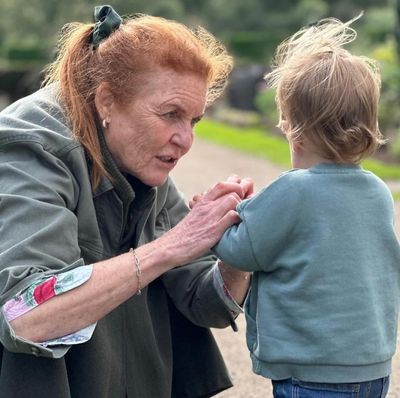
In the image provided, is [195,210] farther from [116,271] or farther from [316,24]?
[316,24]

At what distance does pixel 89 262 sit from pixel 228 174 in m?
8.45

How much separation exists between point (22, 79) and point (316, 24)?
2304 centimetres

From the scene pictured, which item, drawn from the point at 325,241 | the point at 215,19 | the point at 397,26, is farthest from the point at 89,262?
the point at 215,19

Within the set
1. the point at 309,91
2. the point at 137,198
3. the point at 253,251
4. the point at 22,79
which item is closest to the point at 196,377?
the point at 137,198

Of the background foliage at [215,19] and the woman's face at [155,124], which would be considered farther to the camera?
the background foliage at [215,19]

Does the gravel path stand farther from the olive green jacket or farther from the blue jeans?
the blue jeans

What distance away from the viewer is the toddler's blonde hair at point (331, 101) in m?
2.44

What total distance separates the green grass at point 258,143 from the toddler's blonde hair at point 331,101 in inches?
267

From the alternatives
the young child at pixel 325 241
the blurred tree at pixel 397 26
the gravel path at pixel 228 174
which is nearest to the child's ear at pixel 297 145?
the young child at pixel 325 241

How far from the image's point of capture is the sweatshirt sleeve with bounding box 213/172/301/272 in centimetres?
248

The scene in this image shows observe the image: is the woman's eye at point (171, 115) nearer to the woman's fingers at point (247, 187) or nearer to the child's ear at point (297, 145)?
the woman's fingers at point (247, 187)

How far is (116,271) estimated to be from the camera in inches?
103

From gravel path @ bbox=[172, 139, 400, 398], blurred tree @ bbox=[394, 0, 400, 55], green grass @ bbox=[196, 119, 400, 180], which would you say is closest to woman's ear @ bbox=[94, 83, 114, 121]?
gravel path @ bbox=[172, 139, 400, 398]

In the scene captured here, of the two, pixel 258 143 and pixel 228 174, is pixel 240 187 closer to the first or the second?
pixel 228 174
